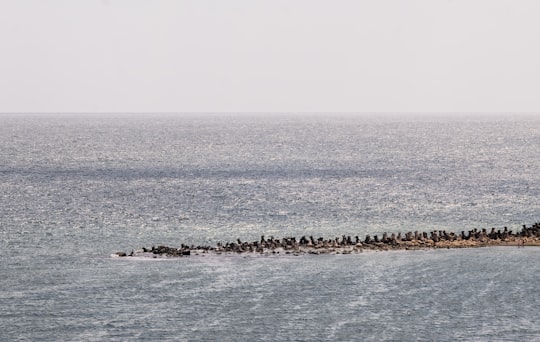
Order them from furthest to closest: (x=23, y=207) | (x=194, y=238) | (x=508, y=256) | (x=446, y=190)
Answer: (x=446, y=190) → (x=23, y=207) → (x=194, y=238) → (x=508, y=256)

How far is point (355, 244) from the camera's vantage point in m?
93.8

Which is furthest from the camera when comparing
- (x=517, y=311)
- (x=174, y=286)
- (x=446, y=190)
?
(x=446, y=190)

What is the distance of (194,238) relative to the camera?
10012 centimetres

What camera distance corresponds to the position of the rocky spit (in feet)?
297

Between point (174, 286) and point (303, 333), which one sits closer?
point (303, 333)

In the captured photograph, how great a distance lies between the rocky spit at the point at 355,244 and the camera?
297 feet

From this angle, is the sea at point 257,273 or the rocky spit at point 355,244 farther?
the rocky spit at point 355,244

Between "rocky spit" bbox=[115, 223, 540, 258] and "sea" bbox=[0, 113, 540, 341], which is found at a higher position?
"rocky spit" bbox=[115, 223, 540, 258]

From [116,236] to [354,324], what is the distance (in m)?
43.8

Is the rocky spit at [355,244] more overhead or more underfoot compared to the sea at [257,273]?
more overhead

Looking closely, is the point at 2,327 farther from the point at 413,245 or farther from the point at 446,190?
the point at 446,190

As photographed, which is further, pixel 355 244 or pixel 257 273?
pixel 355 244

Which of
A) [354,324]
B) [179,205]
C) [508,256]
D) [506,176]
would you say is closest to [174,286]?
[354,324]

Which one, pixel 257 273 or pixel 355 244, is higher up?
pixel 355 244
